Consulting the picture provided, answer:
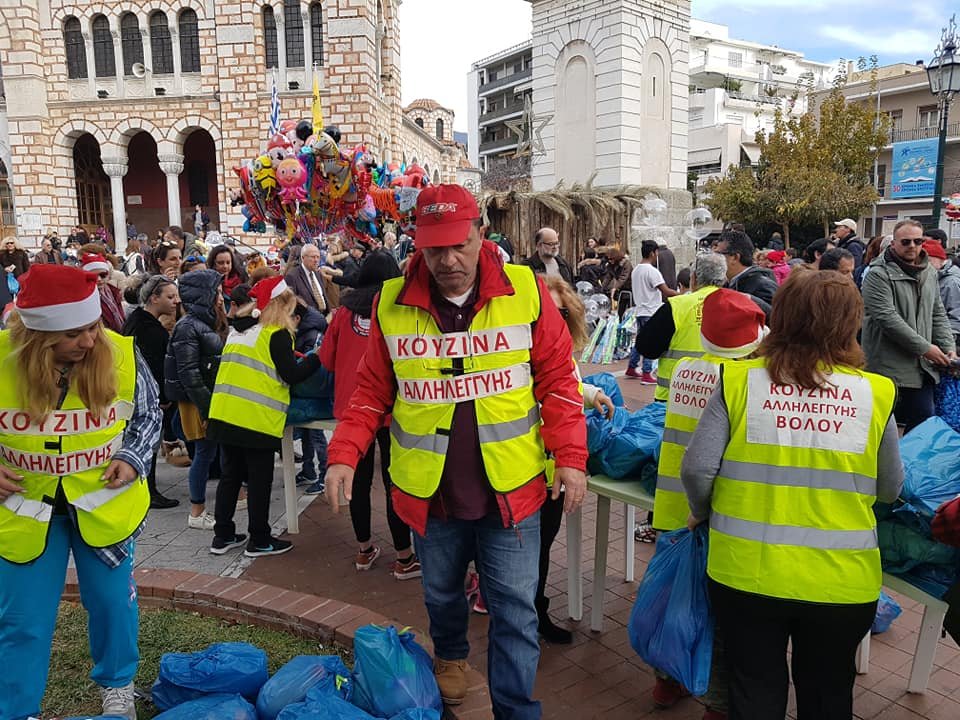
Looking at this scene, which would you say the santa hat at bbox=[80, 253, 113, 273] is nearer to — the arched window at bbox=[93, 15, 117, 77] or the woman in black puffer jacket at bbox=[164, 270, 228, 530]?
the woman in black puffer jacket at bbox=[164, 270, 228, 530]

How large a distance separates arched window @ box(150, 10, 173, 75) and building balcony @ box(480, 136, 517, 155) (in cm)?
5260

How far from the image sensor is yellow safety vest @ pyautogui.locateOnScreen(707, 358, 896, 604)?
2174 mm

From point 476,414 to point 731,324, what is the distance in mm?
1165

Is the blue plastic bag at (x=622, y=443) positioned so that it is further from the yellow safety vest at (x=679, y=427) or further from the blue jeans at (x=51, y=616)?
the blue jeans at (x=51, y=616)

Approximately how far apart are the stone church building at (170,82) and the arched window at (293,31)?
0.03m

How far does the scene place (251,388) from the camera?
176 inches

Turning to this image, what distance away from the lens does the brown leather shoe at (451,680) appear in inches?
111

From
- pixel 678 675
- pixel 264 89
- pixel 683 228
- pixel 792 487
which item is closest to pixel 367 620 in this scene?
pixel 678 675

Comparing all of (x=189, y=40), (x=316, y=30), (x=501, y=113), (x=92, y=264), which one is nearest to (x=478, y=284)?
(x=92, y=264)

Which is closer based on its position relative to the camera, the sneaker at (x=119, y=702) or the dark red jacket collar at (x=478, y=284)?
the dark red jacket collar at (x=478, y=284)

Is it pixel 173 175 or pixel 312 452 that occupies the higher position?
pixel 173 175

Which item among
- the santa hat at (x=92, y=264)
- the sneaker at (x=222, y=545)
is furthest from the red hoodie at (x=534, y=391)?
the santa hat at (x=92, y=264)

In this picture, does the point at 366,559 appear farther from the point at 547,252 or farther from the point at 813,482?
the point at 547,252

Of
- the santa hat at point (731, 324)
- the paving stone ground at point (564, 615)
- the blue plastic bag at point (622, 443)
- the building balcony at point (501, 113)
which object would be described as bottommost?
the paving stone ground at point (564, 615)
